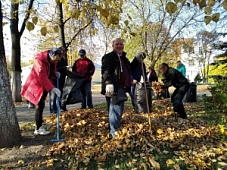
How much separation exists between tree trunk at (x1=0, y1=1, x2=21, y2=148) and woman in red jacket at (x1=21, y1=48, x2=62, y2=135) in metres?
0.58

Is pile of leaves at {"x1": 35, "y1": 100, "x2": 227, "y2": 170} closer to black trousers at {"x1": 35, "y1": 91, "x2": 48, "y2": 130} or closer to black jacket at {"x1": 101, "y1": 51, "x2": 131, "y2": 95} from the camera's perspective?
black trousers at {"x1": 35, "y1": 91, "x2": 48, "y2": 130}

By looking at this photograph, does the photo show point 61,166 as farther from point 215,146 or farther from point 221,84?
point 221,84

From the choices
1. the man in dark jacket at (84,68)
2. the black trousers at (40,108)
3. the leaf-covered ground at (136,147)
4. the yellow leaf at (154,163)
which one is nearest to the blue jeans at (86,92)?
the man in dark jacket at (84,68)

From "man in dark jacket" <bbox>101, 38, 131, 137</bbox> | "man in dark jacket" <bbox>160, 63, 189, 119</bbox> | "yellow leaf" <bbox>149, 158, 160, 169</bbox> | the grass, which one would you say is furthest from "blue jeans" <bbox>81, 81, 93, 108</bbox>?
"yellow leaf" <bbox>149, 158, 160, 169</bbox>

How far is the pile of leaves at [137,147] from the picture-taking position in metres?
4.02

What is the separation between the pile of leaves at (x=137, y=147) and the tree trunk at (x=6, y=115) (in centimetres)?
72

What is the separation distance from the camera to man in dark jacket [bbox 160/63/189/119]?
23.7 ft

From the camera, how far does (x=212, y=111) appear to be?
24.9 ft

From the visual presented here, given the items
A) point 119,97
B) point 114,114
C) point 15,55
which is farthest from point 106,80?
point 15,55

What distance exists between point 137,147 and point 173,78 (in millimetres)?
2976

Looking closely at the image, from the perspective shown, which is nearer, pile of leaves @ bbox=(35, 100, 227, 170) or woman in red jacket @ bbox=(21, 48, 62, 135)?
pile of leaves @ bbox=(35, 100, 227, 170)

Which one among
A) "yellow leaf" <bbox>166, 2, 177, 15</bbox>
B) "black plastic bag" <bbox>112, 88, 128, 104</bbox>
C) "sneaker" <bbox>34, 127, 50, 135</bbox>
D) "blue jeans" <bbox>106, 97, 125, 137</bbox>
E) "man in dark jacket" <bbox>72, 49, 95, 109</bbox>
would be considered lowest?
"sneaker" <bbox>34, 127, 50, 135</bbox>

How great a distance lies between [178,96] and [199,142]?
245cm

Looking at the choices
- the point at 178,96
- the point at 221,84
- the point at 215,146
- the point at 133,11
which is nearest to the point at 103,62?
the point at 215,146
